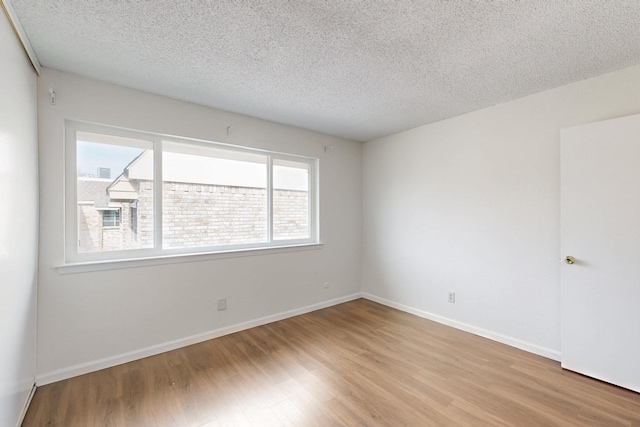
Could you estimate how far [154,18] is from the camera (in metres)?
1.58

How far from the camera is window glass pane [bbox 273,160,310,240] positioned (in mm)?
3531

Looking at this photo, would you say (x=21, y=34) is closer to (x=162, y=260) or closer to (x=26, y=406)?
(x=162, y=260)

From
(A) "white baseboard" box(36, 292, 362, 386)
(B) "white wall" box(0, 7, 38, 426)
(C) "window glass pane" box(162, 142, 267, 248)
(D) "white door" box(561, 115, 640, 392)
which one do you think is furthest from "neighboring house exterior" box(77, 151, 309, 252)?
(D) "white door" box(561, 115, 640, 392)

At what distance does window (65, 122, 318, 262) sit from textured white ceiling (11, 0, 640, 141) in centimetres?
54

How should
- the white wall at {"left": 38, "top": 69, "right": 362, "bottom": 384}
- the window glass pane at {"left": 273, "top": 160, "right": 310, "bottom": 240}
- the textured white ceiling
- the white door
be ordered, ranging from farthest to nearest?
the window glass pane at {"left": 273, "top": 160, "right": 310, "bottom": 240} < the white wall at {"left": 38, "top": 69, "right": 362, "bottom": 384} < the white door < the textured white ceiling

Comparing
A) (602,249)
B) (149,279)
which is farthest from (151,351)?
(602,249)

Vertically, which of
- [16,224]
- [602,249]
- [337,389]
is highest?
[16,224]

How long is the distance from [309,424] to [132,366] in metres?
1.67

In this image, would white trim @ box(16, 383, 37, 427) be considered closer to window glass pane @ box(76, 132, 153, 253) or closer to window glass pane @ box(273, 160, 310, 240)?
window glass pane @ box(76, 132, 153, 253)

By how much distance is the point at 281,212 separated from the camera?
3572mm

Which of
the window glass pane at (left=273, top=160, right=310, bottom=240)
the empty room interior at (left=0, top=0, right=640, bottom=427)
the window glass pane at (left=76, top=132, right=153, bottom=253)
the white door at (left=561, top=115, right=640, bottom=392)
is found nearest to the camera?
the empty room interior at (left=0, top=0, right=640, bottom=427)

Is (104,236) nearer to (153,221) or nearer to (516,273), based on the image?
(153,221)

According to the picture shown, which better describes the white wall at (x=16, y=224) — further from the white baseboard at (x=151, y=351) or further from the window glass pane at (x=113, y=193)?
the window glass pane at (x=113, y=193)

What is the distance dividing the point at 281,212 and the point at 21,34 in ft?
8.42
